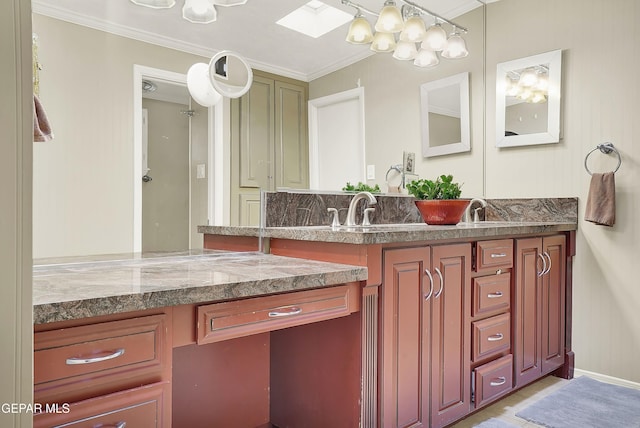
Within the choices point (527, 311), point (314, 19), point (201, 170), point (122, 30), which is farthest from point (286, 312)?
point (527, 311)

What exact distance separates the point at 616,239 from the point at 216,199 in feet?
7.16

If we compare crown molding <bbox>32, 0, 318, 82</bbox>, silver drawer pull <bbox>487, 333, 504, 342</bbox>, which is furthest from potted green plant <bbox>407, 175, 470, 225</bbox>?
crown molding <bbox>32, 0, 318, 82</bbox>

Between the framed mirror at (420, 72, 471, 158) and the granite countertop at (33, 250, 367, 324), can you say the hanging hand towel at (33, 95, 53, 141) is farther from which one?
the framed mirror at (420, 72, 471, 158)

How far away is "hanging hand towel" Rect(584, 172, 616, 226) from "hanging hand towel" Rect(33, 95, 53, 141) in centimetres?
258

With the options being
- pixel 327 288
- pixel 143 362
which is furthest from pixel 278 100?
pixel 143 362

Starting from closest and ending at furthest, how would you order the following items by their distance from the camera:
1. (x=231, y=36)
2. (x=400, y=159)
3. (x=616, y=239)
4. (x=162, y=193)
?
(x=162, y=193) < (x=231, y=36) < (x=616, y=239) < (x=400, y=159)

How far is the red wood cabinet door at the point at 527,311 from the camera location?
223 cm

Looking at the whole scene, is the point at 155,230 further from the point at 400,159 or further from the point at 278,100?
the point at 400,159

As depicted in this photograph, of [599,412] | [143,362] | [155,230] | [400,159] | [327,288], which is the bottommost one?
[599,412]

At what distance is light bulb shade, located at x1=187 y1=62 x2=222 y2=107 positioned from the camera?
1.68 metres

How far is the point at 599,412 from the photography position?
81.4 inches

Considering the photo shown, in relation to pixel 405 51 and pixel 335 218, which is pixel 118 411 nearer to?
pixel 335 218

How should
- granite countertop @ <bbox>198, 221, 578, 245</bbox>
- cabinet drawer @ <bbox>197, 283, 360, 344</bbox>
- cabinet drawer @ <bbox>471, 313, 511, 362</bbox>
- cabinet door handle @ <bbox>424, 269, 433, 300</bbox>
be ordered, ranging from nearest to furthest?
cabinet drawer @ <bbox>197, 283, 360, 344</bbox>, granite countertop @ <bbox>198, 221, 578, 245</bbox>, cabinet door handle @ <bbox>424, 269, 433, 300</bbox>, cabinet drawer @ <bbox>471, 313, 511, 362</bbox>

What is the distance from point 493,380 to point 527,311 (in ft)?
1.49
